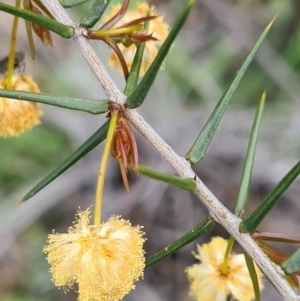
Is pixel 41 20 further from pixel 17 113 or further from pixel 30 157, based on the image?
pixel 30 157

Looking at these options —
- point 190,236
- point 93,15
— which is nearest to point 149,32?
point 93,15

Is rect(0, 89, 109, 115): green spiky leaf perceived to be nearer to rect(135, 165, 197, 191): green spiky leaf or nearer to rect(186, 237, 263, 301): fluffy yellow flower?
rect(135, 165, 197, 191): green spiky leaf

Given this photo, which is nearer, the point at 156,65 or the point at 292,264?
the point at 156,65

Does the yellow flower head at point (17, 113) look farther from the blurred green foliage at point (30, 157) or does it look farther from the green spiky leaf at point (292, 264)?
the blurred green foliage at point (30, 157)

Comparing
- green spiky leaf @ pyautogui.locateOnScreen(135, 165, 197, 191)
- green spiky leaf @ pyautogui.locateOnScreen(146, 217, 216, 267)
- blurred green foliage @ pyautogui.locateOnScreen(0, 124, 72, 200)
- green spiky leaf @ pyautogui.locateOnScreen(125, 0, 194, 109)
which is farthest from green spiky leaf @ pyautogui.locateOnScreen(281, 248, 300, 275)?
blurred green foliage @ pyautogui.locateOnScreen(0, 124, 72, 200)

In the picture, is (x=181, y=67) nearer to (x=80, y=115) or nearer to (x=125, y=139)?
(x=80, y=115)

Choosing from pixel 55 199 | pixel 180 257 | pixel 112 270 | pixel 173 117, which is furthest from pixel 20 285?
pixel 112 270
